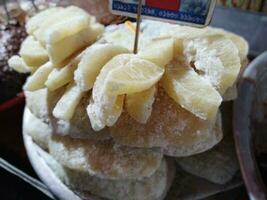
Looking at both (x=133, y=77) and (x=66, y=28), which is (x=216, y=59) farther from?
(x=66, y=28)

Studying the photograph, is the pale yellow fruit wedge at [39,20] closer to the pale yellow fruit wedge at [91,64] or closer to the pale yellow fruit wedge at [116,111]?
the pale yellow fruit wedge at [91,64]

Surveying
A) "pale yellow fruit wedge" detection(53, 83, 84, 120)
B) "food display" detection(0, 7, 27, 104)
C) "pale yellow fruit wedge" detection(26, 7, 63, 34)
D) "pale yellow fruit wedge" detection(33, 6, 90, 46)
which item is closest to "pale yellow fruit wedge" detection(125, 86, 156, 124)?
"pale yellow fruit wedge" detection(53, 83, 84, 120)

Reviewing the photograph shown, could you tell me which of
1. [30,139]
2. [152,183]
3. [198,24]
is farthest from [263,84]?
[30,139]

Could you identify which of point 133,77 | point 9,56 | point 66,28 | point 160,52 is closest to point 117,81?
point 133,77

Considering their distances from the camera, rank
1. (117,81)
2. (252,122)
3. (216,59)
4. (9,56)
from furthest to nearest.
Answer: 1. (9,56)
2. (252,122)
3. (216,59)
4. (117,81)

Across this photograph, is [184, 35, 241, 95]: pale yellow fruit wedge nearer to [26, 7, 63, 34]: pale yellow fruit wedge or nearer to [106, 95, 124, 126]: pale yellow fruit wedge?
[106, 95, 124, 126]: pale yellow fruit wedge

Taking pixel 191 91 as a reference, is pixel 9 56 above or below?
below

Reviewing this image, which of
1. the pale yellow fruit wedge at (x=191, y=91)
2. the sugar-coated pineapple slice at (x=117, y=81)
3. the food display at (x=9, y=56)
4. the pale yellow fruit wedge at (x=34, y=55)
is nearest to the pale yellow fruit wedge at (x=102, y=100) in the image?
the sugar-coated pineapple slice at (x=117, y=81)
